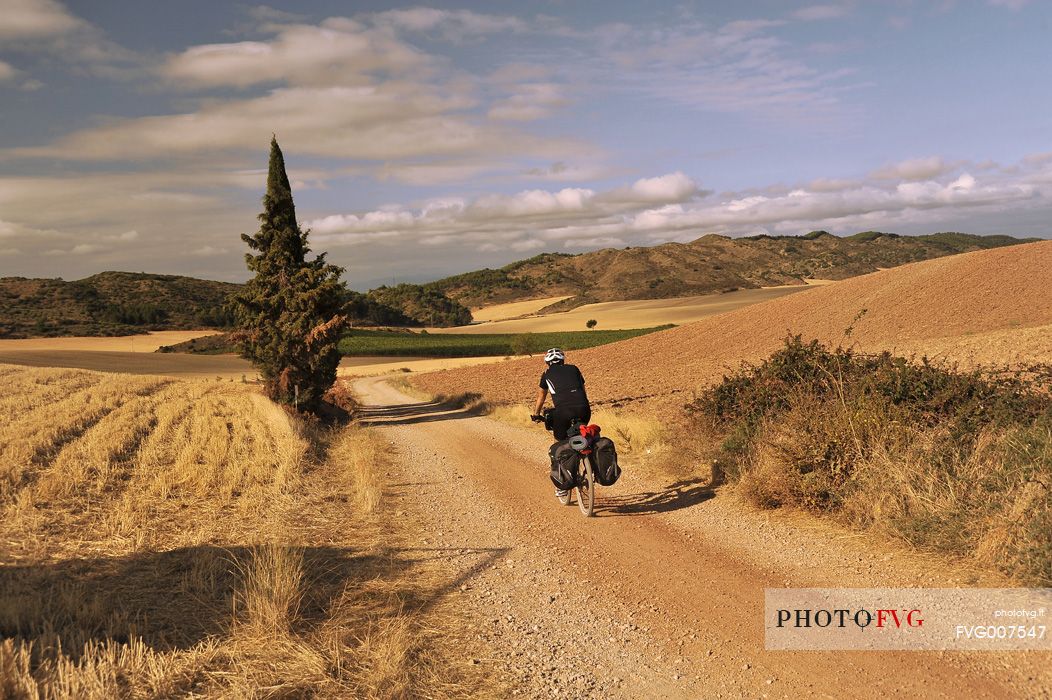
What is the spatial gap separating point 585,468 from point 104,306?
121949 mm

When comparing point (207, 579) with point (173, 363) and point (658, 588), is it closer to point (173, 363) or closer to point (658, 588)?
point (658, 588)

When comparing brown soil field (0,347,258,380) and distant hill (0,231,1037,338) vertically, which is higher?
distant hill (0,231,1037,338)

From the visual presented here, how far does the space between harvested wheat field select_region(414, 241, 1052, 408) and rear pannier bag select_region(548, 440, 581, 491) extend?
1386 centimetres

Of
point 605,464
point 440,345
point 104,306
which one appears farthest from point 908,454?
point 104,306

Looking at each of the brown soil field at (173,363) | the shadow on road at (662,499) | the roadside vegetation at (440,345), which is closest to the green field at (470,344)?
the roadside vegetation at (440,345)

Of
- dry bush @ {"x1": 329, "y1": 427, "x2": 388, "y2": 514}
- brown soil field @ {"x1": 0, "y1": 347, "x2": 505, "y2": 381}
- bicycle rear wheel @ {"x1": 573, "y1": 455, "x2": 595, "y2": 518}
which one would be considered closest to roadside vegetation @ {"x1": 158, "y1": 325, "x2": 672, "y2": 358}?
brown soil field @ {"x1": 0, "y1": 347, "x2": 505, "y2": 381}

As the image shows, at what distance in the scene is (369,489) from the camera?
38.3ft

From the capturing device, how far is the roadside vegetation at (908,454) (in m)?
6.79

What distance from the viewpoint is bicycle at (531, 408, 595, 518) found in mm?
9750

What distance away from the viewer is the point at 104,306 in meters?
109

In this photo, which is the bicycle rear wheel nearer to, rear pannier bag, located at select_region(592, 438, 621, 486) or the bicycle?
the bicycle

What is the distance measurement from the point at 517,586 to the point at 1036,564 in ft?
16.4

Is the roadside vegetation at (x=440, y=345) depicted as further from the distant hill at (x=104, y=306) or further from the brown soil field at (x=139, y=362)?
the brown soil field at (x=139, y=362)

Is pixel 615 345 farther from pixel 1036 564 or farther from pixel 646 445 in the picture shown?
pixel 1036 564
